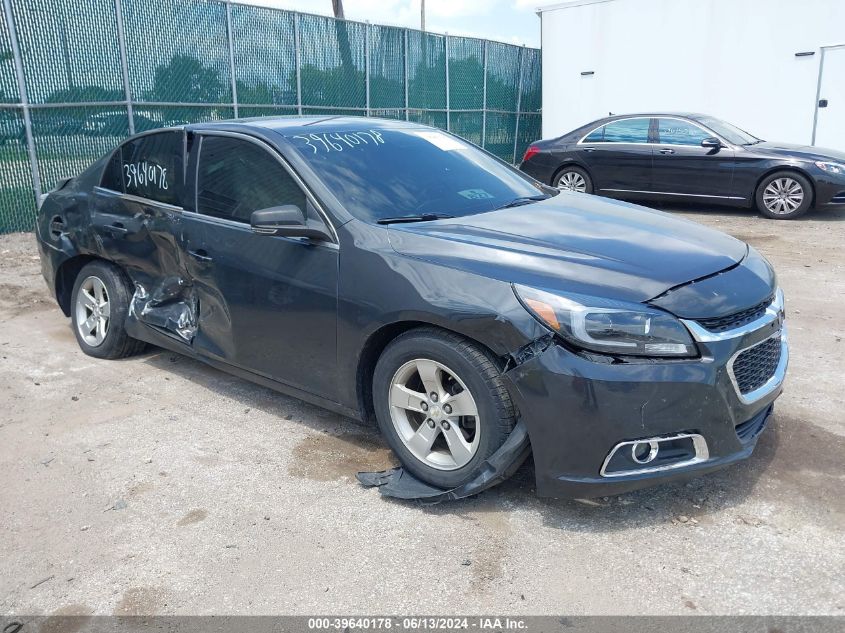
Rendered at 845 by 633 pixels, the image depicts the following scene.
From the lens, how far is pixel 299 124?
14.7 feet

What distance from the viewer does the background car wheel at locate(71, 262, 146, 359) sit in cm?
512

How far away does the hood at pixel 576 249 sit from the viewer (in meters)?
3.14

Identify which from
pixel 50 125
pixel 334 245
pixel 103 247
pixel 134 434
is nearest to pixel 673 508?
pixel 334 245

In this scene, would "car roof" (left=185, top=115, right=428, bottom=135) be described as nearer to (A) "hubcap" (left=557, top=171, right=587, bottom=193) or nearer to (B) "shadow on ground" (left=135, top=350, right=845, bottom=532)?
(B) "shadow on ground" (left=135, top=350, right=845, bottom=532)

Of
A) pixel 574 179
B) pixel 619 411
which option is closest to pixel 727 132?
pixel 574 179

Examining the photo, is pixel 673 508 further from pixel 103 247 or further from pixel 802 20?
pixel 802 20

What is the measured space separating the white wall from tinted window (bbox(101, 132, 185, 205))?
13.7 metres

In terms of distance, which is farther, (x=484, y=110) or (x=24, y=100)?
(x=484, y=110)

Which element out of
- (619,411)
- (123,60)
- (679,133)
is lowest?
(619,411)

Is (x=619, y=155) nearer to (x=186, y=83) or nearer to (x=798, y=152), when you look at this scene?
(x=798, y=152)

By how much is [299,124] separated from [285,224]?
1018 millimetres

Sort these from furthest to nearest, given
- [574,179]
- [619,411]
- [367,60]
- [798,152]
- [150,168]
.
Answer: [367,60] → [574,179] → [798,152] → [150,168] → [619,411]

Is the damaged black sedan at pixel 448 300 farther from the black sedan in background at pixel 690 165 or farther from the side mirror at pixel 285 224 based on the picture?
the black sedan in background at pixel 690 165

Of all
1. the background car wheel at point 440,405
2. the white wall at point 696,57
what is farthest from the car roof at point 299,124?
the white wall at point 696,57
